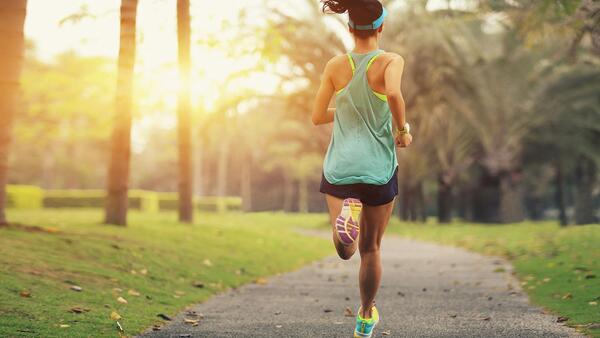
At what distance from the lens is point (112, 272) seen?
890 centimetres

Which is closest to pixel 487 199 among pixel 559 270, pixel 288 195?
pixel 559 270

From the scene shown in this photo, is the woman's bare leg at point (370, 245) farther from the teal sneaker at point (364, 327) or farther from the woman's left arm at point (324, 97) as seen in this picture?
the woman's left arm at point (324, 97)

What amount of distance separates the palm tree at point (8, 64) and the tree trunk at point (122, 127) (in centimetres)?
331

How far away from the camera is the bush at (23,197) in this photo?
33.5 m

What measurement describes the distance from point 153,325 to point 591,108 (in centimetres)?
2525

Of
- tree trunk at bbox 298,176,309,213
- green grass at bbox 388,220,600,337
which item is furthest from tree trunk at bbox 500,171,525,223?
tree trunk at bbox 298,176,309,213

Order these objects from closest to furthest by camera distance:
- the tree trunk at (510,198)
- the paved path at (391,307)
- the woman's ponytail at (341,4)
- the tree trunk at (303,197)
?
the woman's ponytail at (341,4) → the paved path at (391,307) → the tree trunk at (510,198) → the tree trunk at (303,197)

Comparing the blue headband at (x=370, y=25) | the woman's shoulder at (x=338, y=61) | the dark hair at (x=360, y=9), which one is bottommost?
the woman's shoulder at (x=338, y=61)

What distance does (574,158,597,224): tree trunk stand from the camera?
30766 millimetres

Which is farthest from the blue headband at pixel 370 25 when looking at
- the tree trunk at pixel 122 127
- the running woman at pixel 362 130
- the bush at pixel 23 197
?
the bush at pixel 23 197

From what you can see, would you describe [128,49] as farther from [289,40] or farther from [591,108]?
[591,108]

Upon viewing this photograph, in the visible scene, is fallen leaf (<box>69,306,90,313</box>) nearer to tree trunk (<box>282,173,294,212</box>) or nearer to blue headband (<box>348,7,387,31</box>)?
blue headband (<box>348,7,387,31</box>)

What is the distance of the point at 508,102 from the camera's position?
29.1 m

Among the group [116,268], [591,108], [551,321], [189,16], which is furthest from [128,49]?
[591,108]
